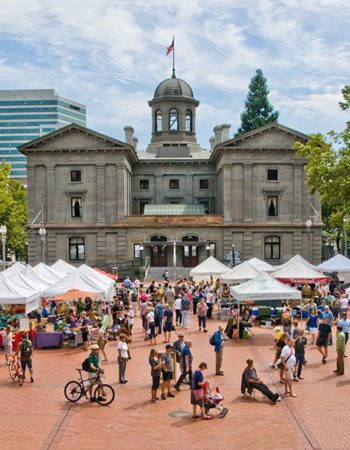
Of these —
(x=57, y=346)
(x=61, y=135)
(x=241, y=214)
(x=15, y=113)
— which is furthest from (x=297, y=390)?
(x=15, y=113)

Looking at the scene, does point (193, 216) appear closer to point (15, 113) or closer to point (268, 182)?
point (268, 182)

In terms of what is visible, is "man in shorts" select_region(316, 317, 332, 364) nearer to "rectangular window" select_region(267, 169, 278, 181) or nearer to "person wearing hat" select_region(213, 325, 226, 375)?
"person wearing hat" select_region(213, 325, 226, 375)

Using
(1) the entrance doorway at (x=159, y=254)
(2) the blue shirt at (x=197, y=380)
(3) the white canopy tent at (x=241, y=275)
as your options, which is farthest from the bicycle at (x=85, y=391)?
(1) the entrance doorway at (x=159, y=254)

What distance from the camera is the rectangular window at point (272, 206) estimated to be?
5500 centimetres

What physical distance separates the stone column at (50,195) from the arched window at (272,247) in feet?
67.0

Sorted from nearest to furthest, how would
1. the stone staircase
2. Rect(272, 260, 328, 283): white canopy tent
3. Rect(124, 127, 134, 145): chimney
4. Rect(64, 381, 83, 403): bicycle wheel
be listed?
Rect(64, 381, 83, 403): bicycle wheel, Rect(272, 260, 328, 283): white canopy tent, the stone staircase, Rect(124, 127, 134, 145): chimney

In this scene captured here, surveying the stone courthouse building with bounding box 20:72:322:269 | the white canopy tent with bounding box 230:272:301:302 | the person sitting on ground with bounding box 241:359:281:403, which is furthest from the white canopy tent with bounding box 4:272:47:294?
the stone courthouse building with bounding box 20:72:322:269

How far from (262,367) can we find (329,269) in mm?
18702

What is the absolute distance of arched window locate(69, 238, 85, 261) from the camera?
181 feet

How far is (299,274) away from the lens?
31.2 meters

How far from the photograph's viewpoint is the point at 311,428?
527 inches

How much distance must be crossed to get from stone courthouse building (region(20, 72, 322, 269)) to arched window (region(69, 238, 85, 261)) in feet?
0.32

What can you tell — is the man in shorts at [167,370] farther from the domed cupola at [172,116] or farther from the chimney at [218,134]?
the chimney at [218,134]

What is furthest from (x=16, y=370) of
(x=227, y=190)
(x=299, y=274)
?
(x=227, y=190)
